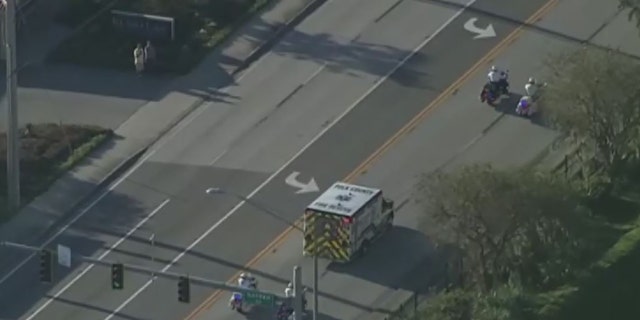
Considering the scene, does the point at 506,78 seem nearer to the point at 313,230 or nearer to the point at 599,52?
the point at 599,52

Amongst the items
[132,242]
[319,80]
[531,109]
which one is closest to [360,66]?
[319,80]

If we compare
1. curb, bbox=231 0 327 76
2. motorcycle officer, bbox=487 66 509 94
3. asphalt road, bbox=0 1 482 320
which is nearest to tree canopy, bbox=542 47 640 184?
motorcycle officer, bbox=487 66 509 94

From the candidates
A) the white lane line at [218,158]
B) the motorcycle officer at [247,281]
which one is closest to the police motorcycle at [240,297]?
the motorcycle officer at [247,281]

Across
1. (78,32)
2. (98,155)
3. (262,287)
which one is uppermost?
(78,32)

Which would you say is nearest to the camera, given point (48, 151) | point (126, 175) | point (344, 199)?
point (344, 199)

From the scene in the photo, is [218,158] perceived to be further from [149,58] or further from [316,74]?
[149,58]

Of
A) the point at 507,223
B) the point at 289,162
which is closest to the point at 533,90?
the point at 289,162

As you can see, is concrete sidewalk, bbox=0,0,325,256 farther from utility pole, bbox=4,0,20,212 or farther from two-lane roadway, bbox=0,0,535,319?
utility pole, bbox=4,0,20,212
